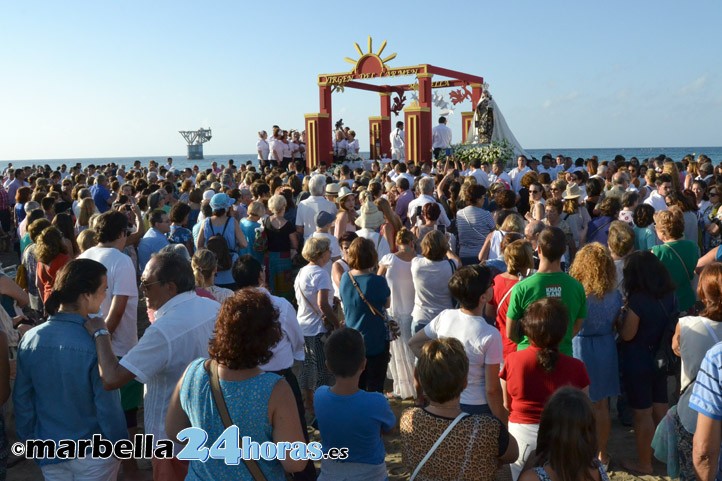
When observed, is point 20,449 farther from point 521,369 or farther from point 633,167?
point 633,167

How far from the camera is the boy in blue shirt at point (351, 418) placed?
116 inches

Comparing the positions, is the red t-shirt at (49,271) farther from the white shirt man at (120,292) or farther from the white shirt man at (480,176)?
the white shirt man at (480,176)

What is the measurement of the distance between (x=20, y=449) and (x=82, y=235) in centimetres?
223

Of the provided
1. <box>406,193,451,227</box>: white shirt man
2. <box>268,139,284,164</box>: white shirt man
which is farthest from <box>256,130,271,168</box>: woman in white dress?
<box>406,193,451,227</box>: white shirt man

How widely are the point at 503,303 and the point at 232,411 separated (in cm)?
249

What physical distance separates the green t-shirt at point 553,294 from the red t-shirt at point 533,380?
0.68 meters

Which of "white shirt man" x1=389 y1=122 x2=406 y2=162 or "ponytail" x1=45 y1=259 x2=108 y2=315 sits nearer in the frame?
"ponytail" x1=45 y1=259 x2=108 y2=315

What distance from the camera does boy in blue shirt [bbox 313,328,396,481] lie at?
9.64 ft

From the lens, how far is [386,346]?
510 cm

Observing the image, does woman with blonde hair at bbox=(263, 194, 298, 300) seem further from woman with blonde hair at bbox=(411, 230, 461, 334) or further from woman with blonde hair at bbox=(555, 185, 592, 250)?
woman with blonde hair at bbox=(555, 185, 592, 250)

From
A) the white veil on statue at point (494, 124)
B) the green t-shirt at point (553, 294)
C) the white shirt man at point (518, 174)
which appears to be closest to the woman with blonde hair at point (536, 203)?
the green t-shirt at point (553, 294)

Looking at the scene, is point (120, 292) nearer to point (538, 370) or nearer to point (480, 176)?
point (538, 370)

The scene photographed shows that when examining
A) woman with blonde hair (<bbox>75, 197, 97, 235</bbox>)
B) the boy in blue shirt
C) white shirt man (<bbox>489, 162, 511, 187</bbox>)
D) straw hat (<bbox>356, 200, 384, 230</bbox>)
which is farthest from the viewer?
white shirt man (<bbox>489, 162, 511, 187</bbox>)

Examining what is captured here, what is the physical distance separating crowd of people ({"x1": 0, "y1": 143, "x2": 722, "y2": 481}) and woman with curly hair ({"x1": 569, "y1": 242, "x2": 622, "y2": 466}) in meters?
0.01
